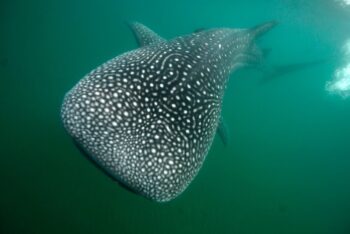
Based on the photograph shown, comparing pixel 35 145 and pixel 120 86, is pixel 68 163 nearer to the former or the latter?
pixel 35 145

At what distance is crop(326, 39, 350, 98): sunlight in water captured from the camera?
60.0 feet

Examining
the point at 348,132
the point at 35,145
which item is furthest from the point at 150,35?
the point at 348,132

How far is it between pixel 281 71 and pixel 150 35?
31.5 feet

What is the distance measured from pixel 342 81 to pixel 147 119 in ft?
60.9

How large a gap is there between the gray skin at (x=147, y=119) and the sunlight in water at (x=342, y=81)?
617 inches

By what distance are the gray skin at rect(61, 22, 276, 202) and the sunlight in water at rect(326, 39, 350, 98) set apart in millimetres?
15681

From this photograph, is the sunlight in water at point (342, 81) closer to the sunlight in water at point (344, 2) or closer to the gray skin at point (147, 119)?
the sunlight in water at point (344, 2)

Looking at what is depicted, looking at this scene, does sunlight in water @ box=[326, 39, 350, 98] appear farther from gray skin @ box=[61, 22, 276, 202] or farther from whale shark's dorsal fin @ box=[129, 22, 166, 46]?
gray skin @ box=[61, 22, 276, 202]

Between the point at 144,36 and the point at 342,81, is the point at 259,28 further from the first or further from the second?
the point at 342,81

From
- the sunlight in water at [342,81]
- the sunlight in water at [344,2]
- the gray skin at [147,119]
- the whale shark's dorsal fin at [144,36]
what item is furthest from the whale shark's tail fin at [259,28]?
the sunlight in water at [342,81]

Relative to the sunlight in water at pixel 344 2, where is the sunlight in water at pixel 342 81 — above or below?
below

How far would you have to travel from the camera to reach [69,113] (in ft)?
12.9

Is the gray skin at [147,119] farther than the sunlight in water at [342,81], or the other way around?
the sunlight in water at [342,81]

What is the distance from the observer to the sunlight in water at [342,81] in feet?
60.0
